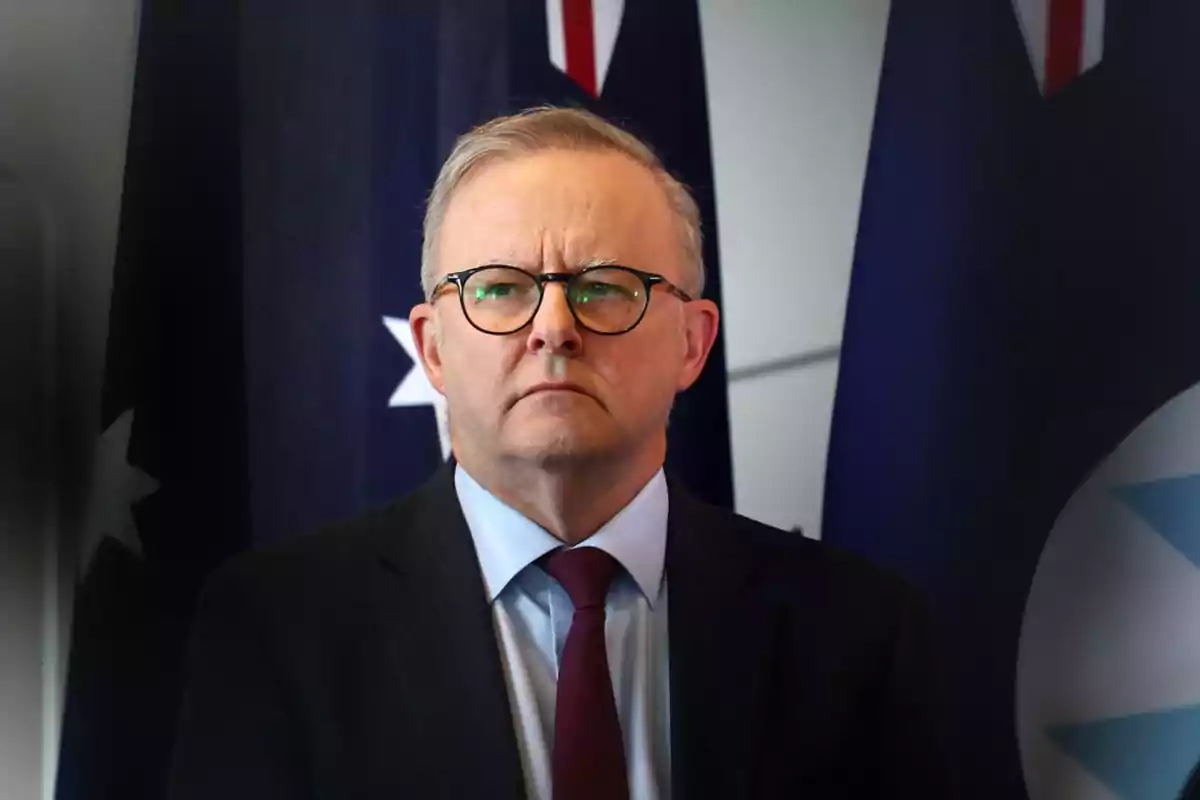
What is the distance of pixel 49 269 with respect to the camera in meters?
1.05

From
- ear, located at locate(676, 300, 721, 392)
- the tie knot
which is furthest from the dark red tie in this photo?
ear, located at locate(676, 300, 721, 392)

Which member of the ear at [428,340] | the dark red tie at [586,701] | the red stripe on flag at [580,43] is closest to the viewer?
the dark red tie at [586,701]

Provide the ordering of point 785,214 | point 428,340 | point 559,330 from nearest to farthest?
point 559,330
point 428,340
point 785,214

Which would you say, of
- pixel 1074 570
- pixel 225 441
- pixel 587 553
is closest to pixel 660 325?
pixel 587 553

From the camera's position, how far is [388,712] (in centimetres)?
94

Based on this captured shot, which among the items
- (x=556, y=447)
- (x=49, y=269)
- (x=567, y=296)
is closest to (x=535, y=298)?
(x=567, y=296)

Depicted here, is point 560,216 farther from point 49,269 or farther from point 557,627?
point 49,269

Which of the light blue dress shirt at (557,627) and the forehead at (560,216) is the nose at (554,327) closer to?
the forehead at (560,216)

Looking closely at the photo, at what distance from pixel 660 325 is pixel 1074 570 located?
603mm

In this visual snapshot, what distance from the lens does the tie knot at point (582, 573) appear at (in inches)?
38.0

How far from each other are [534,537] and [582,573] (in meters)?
0.06

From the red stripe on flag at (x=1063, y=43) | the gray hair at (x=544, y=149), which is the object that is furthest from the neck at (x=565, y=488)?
the red stripe on flag at (x=1063, y=43)

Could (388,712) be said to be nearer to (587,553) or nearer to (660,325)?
(587,553)

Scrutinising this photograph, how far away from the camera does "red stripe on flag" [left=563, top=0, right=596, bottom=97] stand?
3.74 ft
